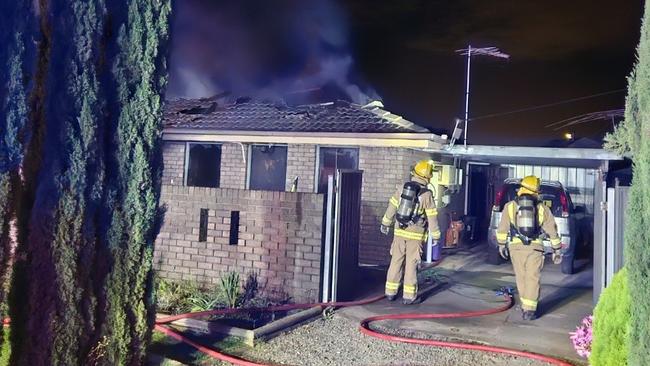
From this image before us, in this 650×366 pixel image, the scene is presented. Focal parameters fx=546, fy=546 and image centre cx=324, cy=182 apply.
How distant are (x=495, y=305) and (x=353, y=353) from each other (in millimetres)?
3017

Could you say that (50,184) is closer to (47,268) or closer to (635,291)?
(47,268)

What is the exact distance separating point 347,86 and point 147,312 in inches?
580

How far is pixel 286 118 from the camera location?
39.1ft

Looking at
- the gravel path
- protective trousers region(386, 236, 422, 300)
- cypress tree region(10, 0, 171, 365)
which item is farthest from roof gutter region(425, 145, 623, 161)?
cypress tree region(10, 0, 171, 365)

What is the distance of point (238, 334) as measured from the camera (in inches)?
204

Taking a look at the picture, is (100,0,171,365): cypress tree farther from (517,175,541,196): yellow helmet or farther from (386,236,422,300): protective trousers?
(517,175,541,196): yellow helmet

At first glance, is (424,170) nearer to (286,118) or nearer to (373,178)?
(373,178)

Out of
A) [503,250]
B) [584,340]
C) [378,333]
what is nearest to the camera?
[584,340]

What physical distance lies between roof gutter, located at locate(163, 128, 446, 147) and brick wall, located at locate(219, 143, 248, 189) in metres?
0.35

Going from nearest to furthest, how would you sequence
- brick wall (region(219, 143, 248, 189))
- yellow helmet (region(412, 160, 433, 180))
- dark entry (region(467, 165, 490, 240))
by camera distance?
yellow helmet (region(412, 160, 433, 180)) → brick wall (region(219, 143, 248, 189)) → dark entry (region(467, 165, 490, 240))

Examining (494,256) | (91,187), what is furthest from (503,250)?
(91,187)

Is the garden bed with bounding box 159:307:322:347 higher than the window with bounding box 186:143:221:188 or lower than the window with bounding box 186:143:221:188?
lower

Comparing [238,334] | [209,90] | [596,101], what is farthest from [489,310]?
[209,90]

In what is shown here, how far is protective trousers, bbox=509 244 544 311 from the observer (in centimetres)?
646
